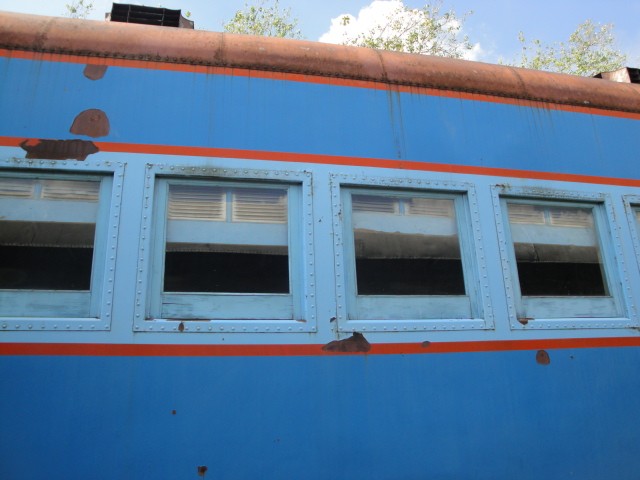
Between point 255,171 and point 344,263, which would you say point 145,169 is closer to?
point 255,171

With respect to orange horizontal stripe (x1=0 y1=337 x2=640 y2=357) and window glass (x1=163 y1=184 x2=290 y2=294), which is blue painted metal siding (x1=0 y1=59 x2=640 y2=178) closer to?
window glass (x1=163 y1=184 x2=290 y2=294)

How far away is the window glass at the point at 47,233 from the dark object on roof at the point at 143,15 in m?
1.26

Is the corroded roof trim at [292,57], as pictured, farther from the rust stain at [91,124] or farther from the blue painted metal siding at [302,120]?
the rust stain at [91,124]

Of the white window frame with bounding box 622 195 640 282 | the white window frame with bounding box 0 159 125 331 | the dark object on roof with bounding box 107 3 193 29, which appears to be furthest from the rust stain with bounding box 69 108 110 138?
the white window frame with bounding box 622 195 640 282

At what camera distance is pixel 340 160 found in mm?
2582

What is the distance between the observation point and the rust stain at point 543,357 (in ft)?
8.30

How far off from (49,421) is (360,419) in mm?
1374

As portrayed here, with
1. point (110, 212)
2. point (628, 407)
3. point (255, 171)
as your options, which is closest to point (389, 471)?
point (628, 407)

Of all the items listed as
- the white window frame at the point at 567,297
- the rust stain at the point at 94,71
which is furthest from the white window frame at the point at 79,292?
the white window frame at the point at 567,297

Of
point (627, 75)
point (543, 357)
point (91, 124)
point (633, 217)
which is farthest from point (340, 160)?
point (627, 75)

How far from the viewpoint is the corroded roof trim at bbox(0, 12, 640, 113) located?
248 cm

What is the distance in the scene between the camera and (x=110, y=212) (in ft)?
7.47

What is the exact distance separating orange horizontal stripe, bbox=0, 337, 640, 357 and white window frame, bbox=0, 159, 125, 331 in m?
0.09

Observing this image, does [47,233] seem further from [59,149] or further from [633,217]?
[633,217]
